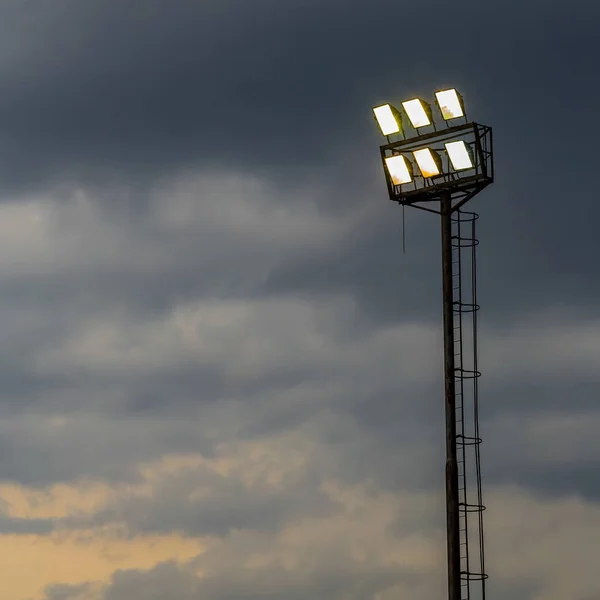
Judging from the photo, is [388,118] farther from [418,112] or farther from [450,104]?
[450,104]

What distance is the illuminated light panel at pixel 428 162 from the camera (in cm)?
8088

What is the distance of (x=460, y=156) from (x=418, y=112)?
9.47ft

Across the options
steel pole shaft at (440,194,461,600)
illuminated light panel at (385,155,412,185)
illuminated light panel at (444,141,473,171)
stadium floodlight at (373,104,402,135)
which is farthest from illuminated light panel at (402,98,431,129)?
steel pole shaft at (440,194,461,600)

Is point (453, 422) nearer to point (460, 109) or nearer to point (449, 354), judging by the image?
point (449, 354)

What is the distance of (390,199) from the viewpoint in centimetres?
8269

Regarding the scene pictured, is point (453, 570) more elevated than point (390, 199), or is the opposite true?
point (390, 199)

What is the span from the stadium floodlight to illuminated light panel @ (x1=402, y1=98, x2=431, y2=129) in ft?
2.09

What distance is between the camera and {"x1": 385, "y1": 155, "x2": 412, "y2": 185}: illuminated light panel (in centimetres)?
8181

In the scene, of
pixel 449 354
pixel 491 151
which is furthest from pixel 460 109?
pixel 449 354

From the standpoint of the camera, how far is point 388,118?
82.6 metres

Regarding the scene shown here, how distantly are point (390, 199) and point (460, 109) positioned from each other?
4.81 meters

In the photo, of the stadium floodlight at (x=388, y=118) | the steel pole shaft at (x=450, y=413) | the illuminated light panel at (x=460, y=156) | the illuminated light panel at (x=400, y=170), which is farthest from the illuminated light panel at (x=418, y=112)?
the steel pole shaft at (x=450, y=413)

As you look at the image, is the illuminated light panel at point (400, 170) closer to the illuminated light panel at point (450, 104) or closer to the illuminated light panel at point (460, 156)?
the illuminated light panel at point (460, 156)

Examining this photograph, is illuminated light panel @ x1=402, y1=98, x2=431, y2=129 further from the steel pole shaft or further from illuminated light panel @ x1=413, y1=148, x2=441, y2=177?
the steel pole shaft
